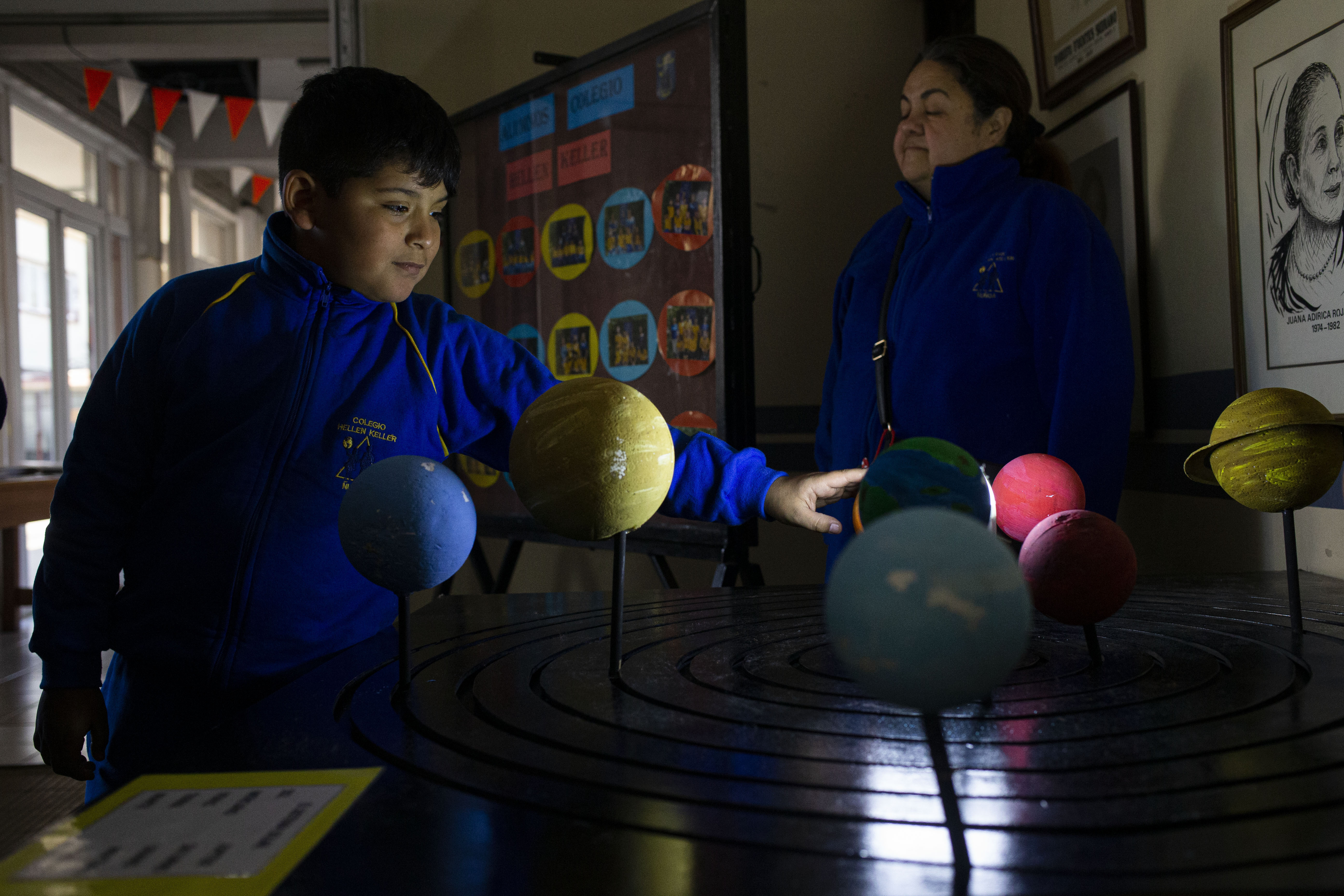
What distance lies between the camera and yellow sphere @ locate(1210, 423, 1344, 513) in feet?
2.94

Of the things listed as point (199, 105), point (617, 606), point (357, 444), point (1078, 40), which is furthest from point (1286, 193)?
point (199, 105)

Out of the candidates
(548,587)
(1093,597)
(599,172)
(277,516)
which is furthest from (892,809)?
(548,587)

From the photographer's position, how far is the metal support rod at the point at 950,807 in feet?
1.51

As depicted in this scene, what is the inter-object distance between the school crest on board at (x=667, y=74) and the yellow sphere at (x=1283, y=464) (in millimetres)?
1942

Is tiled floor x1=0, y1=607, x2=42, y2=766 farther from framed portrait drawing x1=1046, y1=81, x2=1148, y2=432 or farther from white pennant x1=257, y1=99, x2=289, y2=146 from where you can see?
white pennant x1=257, y1=99, x2=289, y2=146

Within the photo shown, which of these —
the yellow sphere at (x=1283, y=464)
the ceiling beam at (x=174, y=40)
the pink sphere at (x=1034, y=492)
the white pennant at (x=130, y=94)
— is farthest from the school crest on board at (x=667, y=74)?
the white pennant at (x=130, y=94)

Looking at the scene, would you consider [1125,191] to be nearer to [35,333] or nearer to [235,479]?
[235,479]

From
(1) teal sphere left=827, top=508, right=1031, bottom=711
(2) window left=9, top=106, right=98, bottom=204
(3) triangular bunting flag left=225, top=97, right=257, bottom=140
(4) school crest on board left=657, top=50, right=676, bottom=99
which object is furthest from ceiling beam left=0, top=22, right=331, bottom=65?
(1) teal sphere left=827, top=508, right=1031, bottom=711

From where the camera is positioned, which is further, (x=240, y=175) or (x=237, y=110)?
(x=240, y=175)

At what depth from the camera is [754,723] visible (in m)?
0.70

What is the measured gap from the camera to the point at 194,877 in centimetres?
49

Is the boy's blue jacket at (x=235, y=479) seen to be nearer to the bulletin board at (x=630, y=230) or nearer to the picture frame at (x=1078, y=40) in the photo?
the bulletin board at (x=630, y=230)

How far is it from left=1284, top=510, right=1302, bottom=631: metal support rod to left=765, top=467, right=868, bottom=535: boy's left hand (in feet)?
1.48

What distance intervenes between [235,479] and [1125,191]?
6.56 ft
